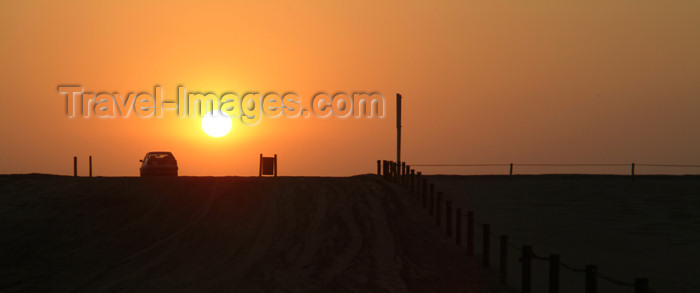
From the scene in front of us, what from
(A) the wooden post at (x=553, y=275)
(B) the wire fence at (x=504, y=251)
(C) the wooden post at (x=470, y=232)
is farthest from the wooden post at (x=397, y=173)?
(A) the wooden post at (x=553, y=275)

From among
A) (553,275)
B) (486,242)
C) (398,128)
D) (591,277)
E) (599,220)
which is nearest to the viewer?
(591,277)

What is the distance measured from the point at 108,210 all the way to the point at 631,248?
1556 centimetres

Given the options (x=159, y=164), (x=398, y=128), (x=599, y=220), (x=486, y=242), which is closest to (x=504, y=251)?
(x=486, y=242)

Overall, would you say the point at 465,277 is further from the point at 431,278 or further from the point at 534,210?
the point at 534,210

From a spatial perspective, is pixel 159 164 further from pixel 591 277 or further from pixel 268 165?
pixel 591 277

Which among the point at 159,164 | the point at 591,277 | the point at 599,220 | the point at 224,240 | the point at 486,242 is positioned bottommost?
the point at 599,220

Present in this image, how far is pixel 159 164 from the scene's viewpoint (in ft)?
141

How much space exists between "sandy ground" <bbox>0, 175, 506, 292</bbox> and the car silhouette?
9332 millimetres

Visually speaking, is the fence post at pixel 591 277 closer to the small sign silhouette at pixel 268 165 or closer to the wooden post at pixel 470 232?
the wooden post at pixel 470 232

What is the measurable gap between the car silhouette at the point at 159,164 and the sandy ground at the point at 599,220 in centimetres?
1325

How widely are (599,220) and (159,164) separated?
74.4 feet

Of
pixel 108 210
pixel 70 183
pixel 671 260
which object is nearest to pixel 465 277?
pixel 671 260

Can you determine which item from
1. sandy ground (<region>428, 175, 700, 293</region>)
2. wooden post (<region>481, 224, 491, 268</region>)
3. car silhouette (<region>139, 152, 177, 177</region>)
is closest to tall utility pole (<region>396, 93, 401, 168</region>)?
sandy ground (<region>428, 175, 700, 293</region>)

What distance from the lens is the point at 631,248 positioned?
2405cm
